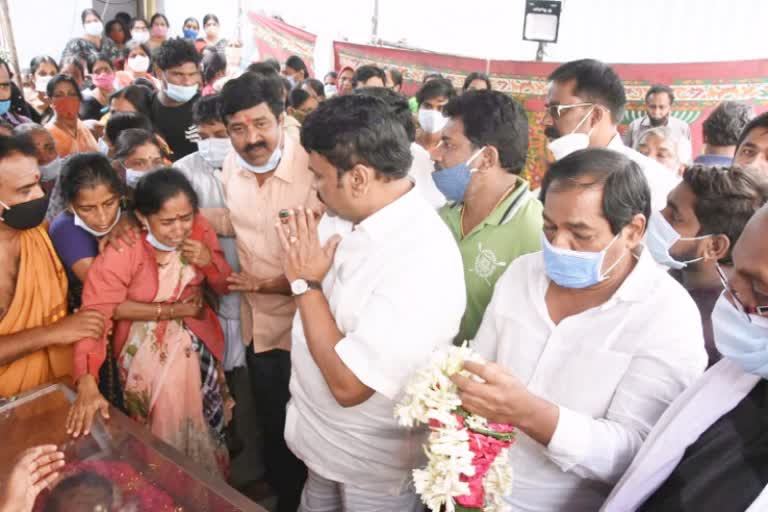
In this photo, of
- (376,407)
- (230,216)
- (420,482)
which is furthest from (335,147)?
(230,216)

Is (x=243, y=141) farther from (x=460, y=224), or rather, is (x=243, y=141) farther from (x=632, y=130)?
(x=632, y=130)

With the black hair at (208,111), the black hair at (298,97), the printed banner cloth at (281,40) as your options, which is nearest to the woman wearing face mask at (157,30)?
the printed banner cloth at (281,40)

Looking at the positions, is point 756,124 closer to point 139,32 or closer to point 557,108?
point 557,108

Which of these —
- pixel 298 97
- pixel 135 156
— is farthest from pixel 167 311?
pixel 298 97

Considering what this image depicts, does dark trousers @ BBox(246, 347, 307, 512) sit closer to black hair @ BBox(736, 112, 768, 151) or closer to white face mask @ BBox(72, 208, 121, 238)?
white face mask @ BBox(72, 208, 121, 238)

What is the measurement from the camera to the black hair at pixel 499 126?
7.14 ft

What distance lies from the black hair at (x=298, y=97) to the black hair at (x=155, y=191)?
2752 mm

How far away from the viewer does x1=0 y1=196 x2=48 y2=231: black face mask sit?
194 cm

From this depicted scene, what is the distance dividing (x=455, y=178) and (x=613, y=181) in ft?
2.65

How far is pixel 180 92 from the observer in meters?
3.93

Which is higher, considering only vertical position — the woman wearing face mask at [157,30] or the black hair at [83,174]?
the woman wearing face mask at [157,30]

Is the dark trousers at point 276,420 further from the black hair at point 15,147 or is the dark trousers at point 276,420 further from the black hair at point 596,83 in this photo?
the black hair at point 596,83

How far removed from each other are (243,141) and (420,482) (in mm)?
1687

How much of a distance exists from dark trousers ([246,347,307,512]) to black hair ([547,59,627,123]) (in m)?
1.99
